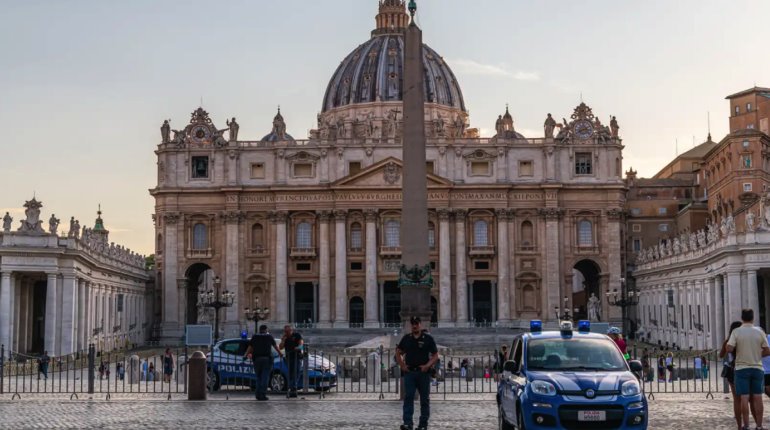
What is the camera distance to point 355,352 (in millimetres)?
63125

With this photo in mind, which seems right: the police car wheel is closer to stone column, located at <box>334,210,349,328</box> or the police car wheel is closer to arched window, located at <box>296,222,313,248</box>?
stone column, located at <box>334,210,349,328</box>

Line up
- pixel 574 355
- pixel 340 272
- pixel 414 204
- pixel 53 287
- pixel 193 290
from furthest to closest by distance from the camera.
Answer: pixel 193 290
pixel 340 272
pixel 53 287
pixel 414 204
pixel 574 355

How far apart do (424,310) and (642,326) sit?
6458cm

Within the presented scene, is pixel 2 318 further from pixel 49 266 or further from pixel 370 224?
pixel 370 224

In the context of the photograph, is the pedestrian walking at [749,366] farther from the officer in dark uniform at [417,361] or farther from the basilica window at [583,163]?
the basilica window at [583,163]

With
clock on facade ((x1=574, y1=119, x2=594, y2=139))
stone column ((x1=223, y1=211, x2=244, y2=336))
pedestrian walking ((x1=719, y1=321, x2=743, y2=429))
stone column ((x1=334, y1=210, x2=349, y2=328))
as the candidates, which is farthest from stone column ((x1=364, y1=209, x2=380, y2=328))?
pedestrian walking ((x1=719, y1=321, x2=743, y2=429))

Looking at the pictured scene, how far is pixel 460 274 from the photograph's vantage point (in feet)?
312

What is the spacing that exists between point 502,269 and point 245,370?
2407 inches

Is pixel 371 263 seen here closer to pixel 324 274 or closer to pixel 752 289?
pixel 324 274

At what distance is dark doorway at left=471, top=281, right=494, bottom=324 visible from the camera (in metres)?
97.3

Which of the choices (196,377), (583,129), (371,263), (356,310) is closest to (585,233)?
(583,129)

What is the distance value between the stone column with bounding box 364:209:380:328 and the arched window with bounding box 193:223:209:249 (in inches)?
502

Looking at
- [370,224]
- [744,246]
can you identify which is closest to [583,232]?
[370,224]

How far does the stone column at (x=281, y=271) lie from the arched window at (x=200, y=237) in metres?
5.68
